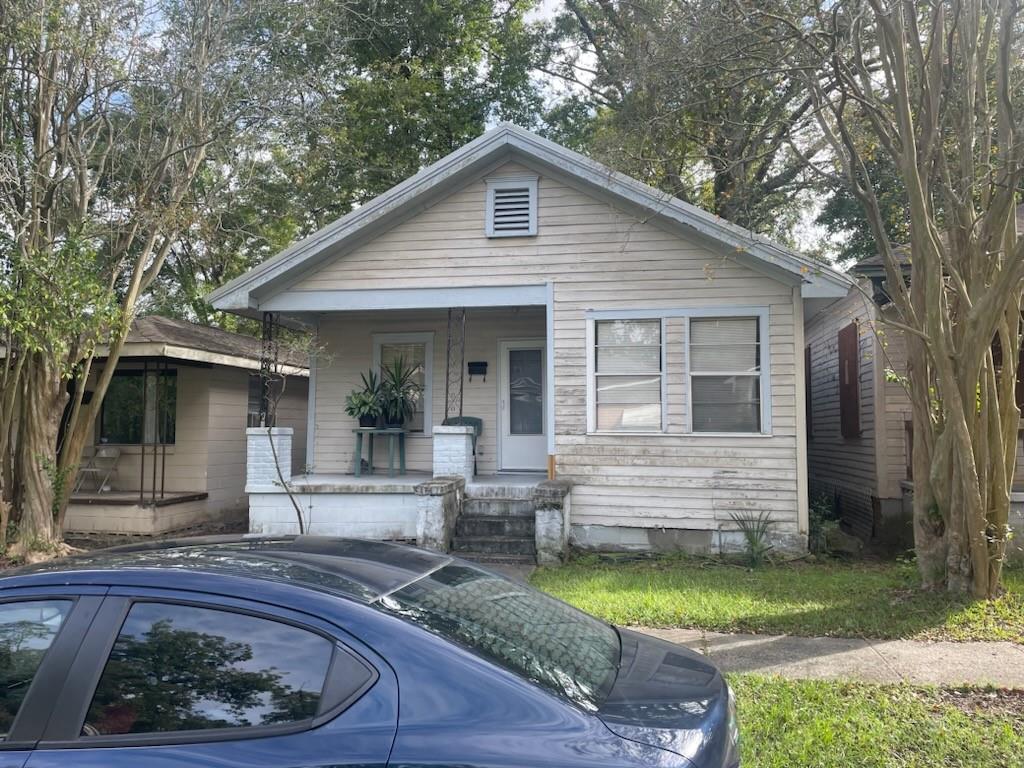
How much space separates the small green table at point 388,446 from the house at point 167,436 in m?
2.64

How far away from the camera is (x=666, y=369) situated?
9.83m

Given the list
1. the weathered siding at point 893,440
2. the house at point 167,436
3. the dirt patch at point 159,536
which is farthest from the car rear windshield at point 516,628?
the house at point 167,436

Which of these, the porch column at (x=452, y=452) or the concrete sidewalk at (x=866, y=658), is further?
the porch column at (x=452, y=452)

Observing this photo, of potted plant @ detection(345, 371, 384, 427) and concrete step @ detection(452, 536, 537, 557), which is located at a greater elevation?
potted plant @ detection(345, 371, 384, 427)

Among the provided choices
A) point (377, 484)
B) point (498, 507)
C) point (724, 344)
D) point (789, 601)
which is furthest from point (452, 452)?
point (789, 601)

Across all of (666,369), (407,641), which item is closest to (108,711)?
(407,641)

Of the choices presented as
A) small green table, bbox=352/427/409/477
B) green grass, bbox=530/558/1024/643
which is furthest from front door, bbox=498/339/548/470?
green grass, bbox=530/558/1024/643

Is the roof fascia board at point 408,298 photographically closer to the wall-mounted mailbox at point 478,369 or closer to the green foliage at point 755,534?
the wall-mounted mailbox at point 478,369

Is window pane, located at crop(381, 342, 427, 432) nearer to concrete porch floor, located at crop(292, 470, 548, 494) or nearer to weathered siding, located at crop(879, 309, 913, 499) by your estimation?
concrete porch floor, located at crop(292, 470, 548, 494)

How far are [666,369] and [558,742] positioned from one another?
323 inches

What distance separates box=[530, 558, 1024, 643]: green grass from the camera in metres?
6.15

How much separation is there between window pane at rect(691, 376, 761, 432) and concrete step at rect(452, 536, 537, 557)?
2.67 meters

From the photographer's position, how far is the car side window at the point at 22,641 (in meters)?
2.19

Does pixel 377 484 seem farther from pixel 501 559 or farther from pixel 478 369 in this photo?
pixel 478 369
